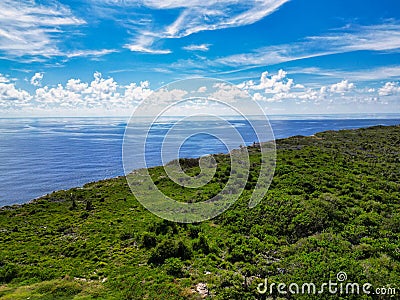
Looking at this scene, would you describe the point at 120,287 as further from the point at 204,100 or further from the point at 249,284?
the point at 204,100

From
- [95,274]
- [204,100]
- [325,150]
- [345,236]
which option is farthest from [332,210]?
[325,150]

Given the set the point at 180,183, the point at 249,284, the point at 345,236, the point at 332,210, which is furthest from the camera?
the point at 180,183

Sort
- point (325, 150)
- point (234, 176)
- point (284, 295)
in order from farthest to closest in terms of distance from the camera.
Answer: point (325, 150) → point (234, 176) → point (284, 295)
